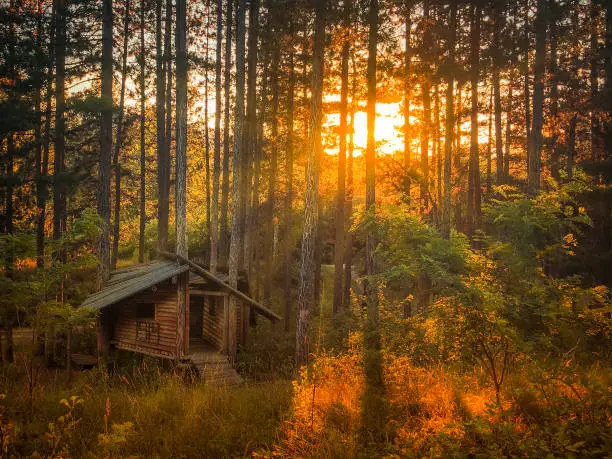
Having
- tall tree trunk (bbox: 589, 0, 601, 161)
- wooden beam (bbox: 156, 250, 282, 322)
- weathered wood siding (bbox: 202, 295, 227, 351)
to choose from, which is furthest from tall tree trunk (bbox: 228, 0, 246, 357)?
tall tree trunk (bbox: 589, 0, 601, 161)

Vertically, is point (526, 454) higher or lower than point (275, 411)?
higher

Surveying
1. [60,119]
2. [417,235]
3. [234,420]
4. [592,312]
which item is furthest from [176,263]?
[592,312]

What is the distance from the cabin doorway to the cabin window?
13.1 ft

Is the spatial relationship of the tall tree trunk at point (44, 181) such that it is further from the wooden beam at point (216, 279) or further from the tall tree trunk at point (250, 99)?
the tall tree trunk at point (250, 99)

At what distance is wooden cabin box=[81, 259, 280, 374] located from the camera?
50.3ft

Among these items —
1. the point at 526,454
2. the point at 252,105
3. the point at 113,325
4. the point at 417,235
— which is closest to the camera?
the point at 526,454

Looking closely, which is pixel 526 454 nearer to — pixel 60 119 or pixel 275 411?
pixel 275 411

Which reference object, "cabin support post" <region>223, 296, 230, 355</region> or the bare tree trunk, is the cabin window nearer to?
"cabin support post" <region>223, 296, 230, 355</region>

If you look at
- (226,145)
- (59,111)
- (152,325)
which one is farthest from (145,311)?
(226,145)

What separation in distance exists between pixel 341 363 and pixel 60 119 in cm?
1731

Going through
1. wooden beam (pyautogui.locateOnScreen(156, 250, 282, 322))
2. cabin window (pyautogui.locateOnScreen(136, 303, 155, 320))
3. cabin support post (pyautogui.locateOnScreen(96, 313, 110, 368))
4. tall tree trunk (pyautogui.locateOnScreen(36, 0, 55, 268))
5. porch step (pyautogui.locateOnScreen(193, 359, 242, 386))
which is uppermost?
tall tree trunk (pyautogui.locateOnScreen(36, 0, 55, 268))

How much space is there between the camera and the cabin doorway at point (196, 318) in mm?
21109

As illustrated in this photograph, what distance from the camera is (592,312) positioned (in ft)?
25.3

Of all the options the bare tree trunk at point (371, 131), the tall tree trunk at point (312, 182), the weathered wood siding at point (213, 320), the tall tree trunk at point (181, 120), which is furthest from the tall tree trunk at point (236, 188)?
the bare tree trunk at point (371, 131)
